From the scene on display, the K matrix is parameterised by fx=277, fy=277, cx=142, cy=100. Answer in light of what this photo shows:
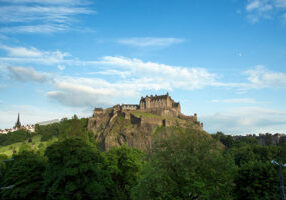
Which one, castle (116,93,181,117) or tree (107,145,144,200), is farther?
castle (116,93,181,117)

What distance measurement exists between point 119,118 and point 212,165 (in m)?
97.8

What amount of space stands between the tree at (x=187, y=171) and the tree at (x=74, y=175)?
7.80 meters

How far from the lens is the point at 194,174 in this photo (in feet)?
80.5

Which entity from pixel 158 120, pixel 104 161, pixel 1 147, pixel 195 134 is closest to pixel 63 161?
pixel 104 161

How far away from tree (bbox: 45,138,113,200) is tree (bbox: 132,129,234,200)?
780 cm

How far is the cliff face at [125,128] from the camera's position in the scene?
356 feet

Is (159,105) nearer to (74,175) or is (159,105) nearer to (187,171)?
(74,175)

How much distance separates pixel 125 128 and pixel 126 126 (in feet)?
7.32

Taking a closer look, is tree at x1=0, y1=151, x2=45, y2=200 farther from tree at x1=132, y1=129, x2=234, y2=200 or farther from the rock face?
the rock face

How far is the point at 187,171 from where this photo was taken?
25297 millimetres

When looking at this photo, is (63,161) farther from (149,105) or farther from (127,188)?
(149,105)

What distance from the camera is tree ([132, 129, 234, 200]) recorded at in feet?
81.7

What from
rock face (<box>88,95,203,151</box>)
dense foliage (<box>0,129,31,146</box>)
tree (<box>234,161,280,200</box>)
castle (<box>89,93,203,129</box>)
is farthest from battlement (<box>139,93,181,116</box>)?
tree (<box>234,161,280,200</box>)

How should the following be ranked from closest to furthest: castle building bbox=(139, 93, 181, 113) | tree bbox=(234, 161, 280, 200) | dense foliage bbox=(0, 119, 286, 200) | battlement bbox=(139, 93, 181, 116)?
dense foliage bbox=(0, 119, 286, 200), tree bbox=(234, 161, 280, 200), battlement bbox=(139, 93, 181, 116), castle building bbox=(139, 93, 181, 113)
